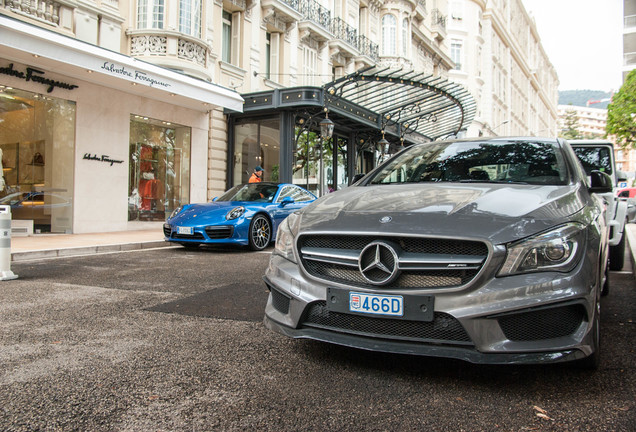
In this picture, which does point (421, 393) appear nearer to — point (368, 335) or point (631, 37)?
point (368, 335)

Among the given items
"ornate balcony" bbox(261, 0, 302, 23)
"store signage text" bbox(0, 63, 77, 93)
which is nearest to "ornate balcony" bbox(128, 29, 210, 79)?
"store signage text" bbox(0, 63, 77, 93)

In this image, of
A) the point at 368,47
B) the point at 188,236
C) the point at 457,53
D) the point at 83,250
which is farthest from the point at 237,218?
the point at 457,53

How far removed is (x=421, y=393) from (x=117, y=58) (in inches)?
462

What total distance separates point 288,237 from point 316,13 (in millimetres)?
20978

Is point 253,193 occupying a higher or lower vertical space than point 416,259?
higher

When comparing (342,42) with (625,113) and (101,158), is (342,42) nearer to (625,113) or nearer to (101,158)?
(101,158)

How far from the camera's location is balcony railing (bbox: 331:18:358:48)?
76.7 ft

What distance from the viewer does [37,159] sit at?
12.3 meters

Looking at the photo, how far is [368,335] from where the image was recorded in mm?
2545

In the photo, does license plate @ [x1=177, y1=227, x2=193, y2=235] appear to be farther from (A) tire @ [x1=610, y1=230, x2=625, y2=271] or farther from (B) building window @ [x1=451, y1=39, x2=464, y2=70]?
(B) building window @ [x1=451, y1=39, x2=464, y2=70]

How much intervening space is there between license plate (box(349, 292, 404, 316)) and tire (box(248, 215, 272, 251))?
661cm

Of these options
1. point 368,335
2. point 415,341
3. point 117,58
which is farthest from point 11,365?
point 117,58

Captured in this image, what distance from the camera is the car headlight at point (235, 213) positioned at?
885 cm

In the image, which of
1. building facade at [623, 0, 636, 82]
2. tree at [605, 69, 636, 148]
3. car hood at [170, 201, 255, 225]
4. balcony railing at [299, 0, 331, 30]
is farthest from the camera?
building facade at [623, 0, 636, 82]
